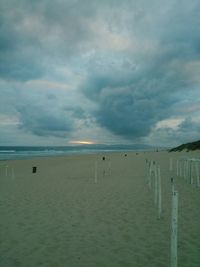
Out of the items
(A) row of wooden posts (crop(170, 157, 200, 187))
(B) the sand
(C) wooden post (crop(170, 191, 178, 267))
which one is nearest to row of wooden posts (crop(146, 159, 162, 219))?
(B) the sand

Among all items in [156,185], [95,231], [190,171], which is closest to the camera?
[95,231]

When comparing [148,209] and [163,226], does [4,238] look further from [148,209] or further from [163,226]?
[148,209]

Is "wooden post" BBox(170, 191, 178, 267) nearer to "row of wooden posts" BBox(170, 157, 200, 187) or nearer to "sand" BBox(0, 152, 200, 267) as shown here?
"sand" BBox(0, 152, 200, 267)

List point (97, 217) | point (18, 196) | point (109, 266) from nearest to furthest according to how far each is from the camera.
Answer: point (109, 266), point (97, 217), point (18, 196)

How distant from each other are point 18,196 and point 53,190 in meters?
2.20

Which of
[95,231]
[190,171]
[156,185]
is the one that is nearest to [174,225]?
[95,231]

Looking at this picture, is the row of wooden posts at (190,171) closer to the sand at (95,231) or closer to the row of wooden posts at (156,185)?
the row of wooden posts at (156,185)

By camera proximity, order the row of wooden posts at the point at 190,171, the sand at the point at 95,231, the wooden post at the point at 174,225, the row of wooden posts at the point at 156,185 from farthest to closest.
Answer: the row of wooden posts at the point at 190,171, the row of wooden posts at the point at 156,185, the sand at the point at 95,231, the wooden post at the point at 174,225

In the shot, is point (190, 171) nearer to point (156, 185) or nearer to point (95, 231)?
point (156, 185)

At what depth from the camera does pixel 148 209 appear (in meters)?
10.5

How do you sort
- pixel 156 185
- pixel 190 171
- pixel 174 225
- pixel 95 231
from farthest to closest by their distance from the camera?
1. pixel 190 171
2. pixel 156 185
3. pixel 95 231
4. pixel 174 225

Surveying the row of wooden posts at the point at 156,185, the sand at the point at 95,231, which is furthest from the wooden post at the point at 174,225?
the row of wooden posts at the point at 156,185

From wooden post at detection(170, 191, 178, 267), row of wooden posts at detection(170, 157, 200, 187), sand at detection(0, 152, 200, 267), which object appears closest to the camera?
wooden post at detection(170, 191, 178, 267)

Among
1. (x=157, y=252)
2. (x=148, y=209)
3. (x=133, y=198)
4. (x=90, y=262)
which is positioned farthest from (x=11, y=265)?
(x=133, y=198)
